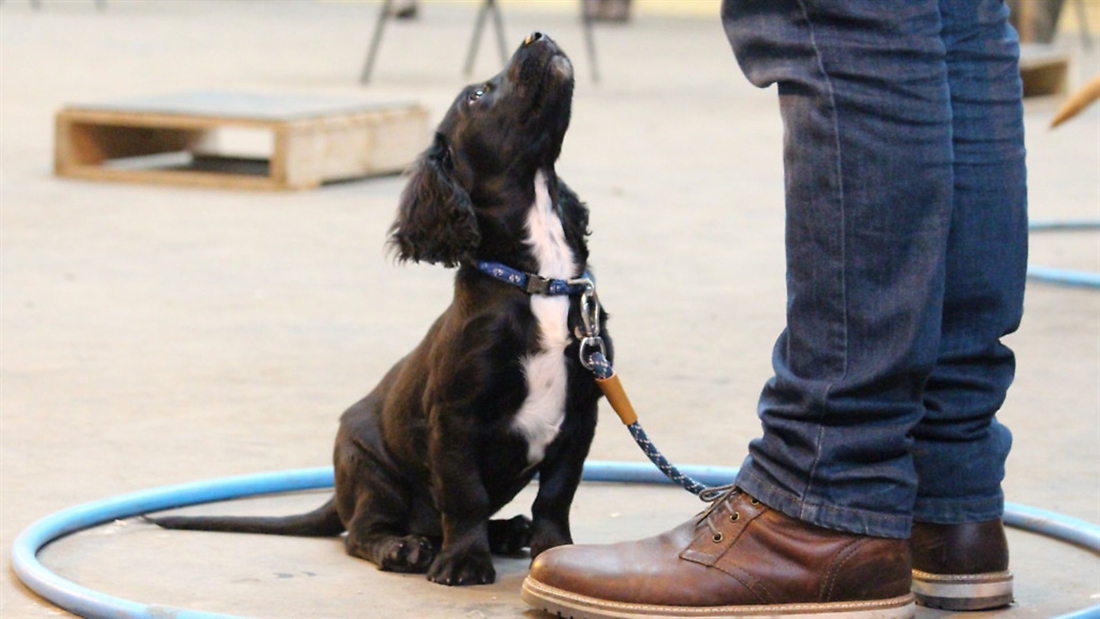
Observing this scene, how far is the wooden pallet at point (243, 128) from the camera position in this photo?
21.5 ft

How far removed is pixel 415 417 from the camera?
2.35 metres

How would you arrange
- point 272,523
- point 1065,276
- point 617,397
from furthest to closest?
point 1065,276, point 272,523, point 617,397

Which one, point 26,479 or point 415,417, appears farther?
point 26,479

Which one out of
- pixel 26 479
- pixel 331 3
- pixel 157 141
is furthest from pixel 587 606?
pixel 331 3

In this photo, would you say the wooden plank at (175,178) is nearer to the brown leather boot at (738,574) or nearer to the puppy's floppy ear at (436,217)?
the puppy's floppy ear at (436,217)

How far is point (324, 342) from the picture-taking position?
397cm

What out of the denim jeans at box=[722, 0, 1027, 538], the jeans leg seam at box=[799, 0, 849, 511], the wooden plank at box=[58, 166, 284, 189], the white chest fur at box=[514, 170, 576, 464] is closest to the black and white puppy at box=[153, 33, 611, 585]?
the white chest fur at box=[514, 170, 576, 464]

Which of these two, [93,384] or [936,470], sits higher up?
[936,470]

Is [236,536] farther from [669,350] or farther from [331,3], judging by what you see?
[331,3]

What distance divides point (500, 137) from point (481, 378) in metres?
0.36

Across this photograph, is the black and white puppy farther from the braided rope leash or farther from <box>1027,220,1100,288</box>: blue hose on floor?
<box>1027,220,1100,288</box>: blue hose on floor

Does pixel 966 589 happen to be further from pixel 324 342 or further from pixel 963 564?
pixel 324 342

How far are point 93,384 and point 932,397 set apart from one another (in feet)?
6.54

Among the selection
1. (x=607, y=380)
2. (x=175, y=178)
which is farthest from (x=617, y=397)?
(x=175, y=178)
